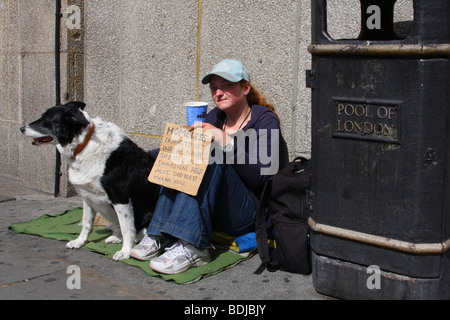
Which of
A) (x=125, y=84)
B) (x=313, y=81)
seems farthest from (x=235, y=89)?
(x=125, y=84)

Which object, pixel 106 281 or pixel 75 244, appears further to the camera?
pixel 75 244

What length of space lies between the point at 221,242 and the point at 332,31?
5.17 ft

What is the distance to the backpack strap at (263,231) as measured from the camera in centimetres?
299

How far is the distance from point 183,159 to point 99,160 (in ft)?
2.04

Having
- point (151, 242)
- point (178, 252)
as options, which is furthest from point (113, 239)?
point (178, 252)

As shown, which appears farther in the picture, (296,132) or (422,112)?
(296,132)

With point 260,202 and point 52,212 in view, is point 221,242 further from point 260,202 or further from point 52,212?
point 52,212

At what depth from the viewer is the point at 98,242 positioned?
11.9ft

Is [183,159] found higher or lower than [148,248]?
higher

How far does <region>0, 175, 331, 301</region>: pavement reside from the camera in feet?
8.91

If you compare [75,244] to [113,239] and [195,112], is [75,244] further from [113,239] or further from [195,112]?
[195,112]

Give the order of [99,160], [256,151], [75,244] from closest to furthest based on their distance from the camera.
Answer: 1. [256,151]
2. [99,160]
3. [75,244]

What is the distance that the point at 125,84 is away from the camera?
4742 millimetres

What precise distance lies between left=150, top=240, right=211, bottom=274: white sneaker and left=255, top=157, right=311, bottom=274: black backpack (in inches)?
14.6
